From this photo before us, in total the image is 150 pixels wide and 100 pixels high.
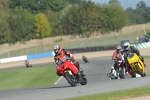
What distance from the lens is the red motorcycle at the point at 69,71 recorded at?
1756 centimetres

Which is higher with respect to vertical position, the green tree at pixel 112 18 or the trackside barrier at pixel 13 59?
the green tree at pixel 112 18

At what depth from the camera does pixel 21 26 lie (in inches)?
3814

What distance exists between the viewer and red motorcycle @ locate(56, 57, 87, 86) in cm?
1756

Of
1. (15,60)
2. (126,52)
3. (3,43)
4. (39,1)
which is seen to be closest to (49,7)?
(39,1)

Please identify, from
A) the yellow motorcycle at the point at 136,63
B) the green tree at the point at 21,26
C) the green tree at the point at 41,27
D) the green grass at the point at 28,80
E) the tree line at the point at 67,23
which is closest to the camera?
the yellow motorcycle at the point at 136,63

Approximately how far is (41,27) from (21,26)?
3890 mm

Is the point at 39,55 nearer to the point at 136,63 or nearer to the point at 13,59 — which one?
the point at 13,59

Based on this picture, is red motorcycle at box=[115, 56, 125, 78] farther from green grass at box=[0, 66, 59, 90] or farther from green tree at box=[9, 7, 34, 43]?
green tree at box=[9, 7, 34, 43]

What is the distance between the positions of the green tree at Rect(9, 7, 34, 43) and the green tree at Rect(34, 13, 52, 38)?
1018 mm

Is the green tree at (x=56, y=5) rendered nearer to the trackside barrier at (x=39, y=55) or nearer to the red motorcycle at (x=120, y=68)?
the trackside barrier at (x=39, y=55)

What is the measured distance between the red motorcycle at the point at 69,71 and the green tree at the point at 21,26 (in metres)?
75.9

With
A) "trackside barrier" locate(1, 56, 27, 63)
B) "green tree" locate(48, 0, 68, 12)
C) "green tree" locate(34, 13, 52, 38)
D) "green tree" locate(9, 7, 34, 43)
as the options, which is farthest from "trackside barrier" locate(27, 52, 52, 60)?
"green tree" locate(48, 0, 68, 12)

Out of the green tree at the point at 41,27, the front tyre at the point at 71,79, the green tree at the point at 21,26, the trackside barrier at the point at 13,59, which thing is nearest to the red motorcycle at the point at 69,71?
the front tyre at the point at 71,79

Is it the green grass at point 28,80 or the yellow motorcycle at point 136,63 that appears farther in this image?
the green grass at point 28,80
